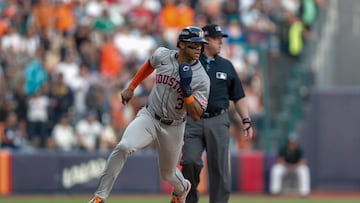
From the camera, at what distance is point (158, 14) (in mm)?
22594

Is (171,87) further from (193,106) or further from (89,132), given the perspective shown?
(89,132)

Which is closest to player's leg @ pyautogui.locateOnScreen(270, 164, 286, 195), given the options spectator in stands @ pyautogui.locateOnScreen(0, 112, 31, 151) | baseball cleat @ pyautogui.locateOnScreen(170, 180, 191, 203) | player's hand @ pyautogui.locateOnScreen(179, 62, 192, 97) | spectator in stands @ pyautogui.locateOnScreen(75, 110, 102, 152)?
spectator in stands @ pyautogui.locateOnScreen(75, 110, 102, 152)

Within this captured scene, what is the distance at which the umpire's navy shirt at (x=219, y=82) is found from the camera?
11.8 meters

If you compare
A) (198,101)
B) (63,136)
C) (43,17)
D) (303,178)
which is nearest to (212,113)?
(198,101)

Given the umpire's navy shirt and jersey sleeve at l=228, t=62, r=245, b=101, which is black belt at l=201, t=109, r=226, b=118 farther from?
jersey sleeve at l=228, t=62, r=245, b=101

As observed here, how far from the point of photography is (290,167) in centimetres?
2027

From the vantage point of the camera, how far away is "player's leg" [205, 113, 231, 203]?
38.9 ft

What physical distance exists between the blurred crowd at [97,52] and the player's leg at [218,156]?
315 inches

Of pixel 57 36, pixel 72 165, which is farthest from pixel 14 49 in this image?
pixel 72 165

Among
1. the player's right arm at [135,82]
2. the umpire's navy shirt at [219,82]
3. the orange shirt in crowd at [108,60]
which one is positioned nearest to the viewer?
the player's right arm at [135,82]

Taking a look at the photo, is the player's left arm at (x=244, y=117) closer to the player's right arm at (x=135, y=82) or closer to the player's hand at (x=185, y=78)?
→ the player's right arm at (x=135, y=82)

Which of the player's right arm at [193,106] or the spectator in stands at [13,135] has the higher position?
the player's right arm at [193,106]

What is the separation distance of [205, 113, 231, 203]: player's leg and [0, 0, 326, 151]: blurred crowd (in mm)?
7990

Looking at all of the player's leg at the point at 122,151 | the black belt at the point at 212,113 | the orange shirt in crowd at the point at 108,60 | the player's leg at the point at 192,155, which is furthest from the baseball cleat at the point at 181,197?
the orange shirt in crowd at the point at 108,60
